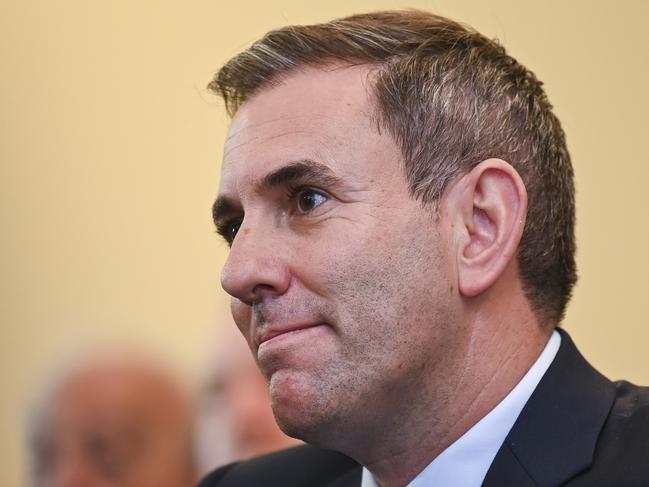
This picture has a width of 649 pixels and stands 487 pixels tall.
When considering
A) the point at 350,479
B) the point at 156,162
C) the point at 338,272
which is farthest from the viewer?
the point at 156,162

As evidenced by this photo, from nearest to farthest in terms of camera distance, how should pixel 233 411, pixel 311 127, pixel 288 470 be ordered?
pixel 311 127 < pixel 288 470 < pixel 233 411

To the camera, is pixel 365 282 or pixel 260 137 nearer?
pixel 365 282

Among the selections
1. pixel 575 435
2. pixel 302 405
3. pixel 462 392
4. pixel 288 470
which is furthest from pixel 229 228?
pixel 575 435

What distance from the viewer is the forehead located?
6.63ft

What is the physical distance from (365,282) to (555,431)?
0.44 meters

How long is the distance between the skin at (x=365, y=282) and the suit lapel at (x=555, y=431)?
Answer: 0.23 ft

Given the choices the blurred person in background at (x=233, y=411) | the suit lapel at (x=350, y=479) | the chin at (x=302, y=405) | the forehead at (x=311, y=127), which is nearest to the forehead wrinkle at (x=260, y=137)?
the forehead at (x=311, y=127)

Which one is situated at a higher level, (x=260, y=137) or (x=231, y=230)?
(x=260, y=137)

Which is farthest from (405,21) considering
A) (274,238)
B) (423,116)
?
(274,238)

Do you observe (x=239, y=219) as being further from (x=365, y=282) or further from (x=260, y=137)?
(x=365, y=282)

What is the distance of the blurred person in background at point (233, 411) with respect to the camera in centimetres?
→ 344

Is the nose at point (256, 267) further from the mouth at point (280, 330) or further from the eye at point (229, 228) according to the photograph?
the eye at point (229, 228)

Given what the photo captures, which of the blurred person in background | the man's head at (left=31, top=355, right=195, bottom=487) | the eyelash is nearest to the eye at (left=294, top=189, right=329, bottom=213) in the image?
the eyelash

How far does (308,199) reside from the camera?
203cm
